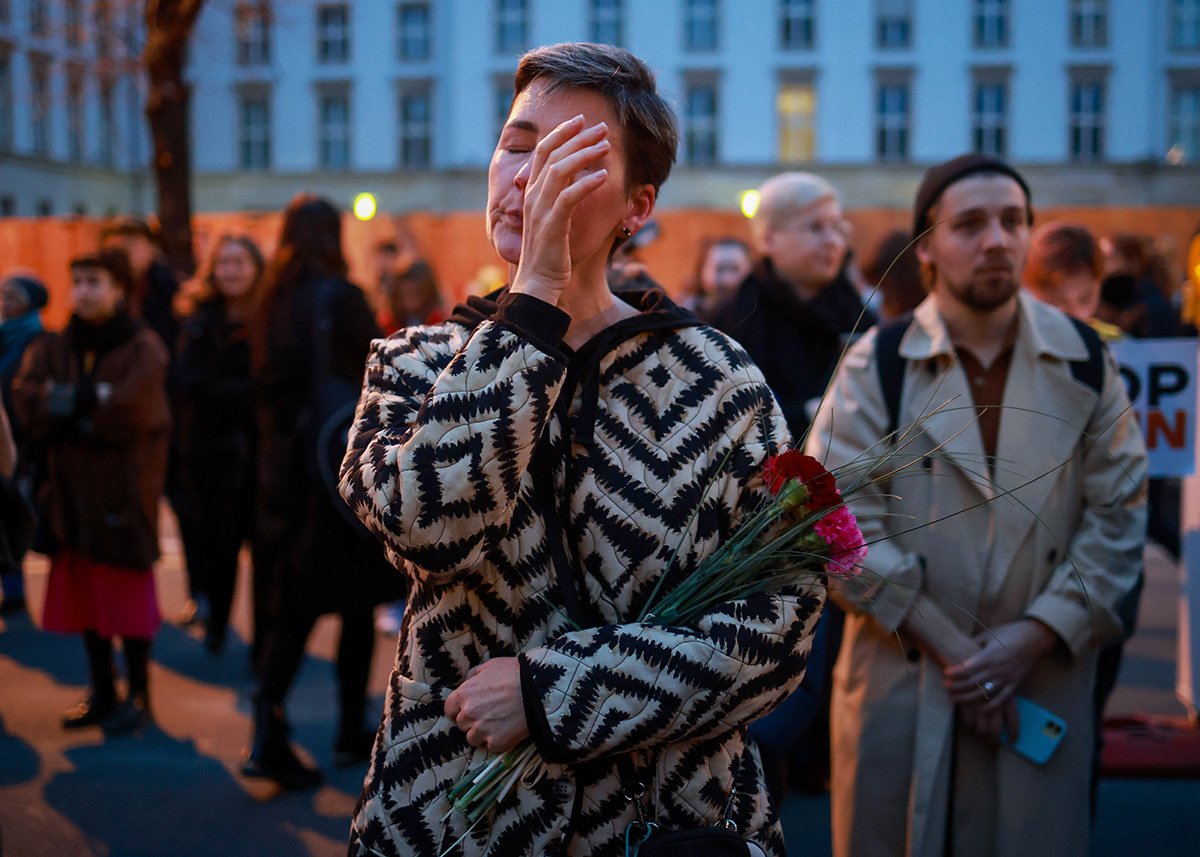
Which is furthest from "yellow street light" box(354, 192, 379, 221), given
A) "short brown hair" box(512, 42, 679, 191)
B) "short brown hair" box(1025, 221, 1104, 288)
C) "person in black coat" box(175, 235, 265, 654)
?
"short brown hair" box(512, 42, 679, 191)

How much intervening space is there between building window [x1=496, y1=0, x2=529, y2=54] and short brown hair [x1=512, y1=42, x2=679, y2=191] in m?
39.6

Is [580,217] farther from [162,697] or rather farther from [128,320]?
[162,697]

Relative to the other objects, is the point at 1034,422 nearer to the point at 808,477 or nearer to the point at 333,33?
the point at 808,477

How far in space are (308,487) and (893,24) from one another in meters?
38.5

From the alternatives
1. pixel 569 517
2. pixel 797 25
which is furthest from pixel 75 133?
pixel 569 517

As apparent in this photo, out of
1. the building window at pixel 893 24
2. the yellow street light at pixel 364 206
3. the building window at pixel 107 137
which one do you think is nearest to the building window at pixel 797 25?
the building window at pixel 893 24

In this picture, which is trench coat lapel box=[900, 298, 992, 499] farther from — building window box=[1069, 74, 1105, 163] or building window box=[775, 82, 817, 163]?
building window box=[1069, 74, 1105, 163]

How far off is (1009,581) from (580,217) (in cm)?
157

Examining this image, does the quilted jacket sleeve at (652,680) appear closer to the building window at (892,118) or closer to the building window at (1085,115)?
the building window at (892,118)

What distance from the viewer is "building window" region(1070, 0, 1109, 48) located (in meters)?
38.3

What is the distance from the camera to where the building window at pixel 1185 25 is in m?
38.4

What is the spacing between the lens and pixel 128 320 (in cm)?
566

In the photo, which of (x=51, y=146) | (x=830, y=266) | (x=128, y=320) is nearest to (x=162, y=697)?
(x=128, y=320)

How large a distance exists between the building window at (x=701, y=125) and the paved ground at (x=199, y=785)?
3457 cm
